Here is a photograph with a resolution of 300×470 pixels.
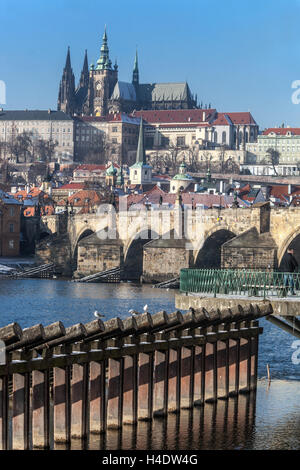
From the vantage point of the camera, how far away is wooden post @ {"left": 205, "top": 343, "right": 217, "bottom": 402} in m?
22.3

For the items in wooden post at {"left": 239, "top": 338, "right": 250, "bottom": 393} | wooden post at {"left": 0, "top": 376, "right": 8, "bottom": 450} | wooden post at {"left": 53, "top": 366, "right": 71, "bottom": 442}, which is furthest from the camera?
wooden post at {"left": 239, "top": 338, "right": 250, "bottom": 393}

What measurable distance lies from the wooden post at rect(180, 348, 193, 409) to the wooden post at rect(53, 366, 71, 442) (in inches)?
144

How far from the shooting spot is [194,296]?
22.1m

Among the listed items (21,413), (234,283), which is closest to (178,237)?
(234,283)

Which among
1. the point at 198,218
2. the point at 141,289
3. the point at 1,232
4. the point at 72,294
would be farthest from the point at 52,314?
the point at 1,232

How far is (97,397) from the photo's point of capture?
19.0 metres

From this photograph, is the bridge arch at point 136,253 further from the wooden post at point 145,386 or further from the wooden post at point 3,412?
the wooden post at point 3,412

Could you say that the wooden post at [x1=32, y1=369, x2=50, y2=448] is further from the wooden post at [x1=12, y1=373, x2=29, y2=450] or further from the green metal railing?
the green metal railing

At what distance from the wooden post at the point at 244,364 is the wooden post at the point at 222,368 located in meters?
0.80

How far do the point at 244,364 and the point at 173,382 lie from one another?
3.21 meters

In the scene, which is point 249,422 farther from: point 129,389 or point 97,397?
point 97,397

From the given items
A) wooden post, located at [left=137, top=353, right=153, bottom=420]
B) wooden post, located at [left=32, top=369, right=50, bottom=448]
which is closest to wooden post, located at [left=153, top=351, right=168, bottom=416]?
wooden post, located at [left=137, top=353, right=153, bottom=420]

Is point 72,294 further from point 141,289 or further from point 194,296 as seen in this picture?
point 194,296

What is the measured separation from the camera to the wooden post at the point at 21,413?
16.9 m
